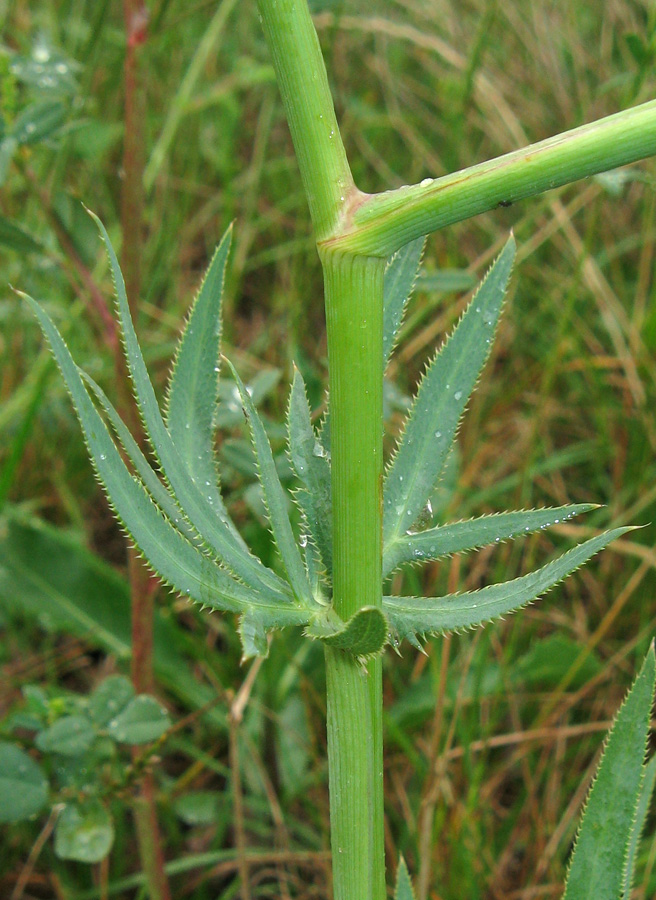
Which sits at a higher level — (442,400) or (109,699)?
(442,400)

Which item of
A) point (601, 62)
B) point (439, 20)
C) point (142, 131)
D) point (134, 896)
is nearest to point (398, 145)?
point (439, 20)

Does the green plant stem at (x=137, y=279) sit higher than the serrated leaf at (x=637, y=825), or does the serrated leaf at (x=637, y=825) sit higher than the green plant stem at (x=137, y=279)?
the green plant stem at (x=137, y=279)

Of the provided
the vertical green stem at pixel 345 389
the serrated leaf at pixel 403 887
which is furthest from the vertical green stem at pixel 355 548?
the serrated leaf at pixel 403 887

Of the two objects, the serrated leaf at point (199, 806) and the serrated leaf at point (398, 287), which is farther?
the serrated leaf at point (199, 806)

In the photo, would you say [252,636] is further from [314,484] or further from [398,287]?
[398,287]

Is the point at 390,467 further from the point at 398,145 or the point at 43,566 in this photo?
the point at 398,145

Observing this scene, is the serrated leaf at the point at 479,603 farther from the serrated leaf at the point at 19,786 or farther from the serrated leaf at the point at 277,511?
the serrated leaf at the point at 19,786

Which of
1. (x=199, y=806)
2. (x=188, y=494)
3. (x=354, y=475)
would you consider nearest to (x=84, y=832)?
(x=199, y=806)
